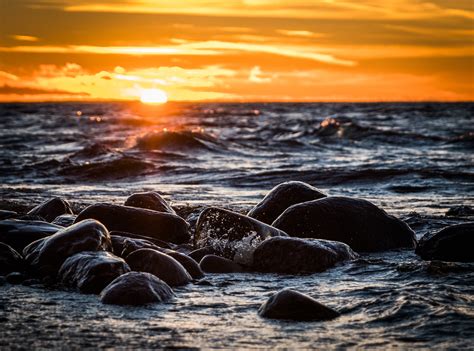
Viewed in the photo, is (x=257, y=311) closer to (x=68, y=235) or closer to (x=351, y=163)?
(x=68, y=235)

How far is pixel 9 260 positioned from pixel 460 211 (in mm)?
5578

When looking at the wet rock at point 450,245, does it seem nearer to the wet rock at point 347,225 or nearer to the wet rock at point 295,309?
the wet rock at point 347,225

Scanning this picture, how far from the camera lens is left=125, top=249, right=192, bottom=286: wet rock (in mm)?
5309

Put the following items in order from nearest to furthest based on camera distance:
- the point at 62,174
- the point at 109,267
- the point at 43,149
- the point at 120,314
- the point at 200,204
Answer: the point at 120,314 < the point at 109,267 < the point at 200,204 < the point at 62,174 < the point at 43,149

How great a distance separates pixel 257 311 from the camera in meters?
4.55

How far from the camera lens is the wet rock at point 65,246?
560 centimetres

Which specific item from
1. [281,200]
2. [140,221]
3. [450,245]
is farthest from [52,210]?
[450,245]

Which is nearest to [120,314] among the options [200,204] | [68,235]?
[68,235]

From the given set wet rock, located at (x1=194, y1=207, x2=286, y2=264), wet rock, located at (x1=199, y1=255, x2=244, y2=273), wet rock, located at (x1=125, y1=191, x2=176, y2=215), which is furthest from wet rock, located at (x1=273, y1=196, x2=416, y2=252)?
wet rock, located at (x1=125, y1=191, x2=176, y2=215)

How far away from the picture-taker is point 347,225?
709 centimetres

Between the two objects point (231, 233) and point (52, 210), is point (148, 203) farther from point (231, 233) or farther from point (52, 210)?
point (231, 233)

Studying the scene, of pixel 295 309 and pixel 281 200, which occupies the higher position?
pixel 281 200

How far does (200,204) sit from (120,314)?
18.7ft

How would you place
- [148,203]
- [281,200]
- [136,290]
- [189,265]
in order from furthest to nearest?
1. [148,203]
2. [281,200]
3. [189,265]
4. [136,290]
